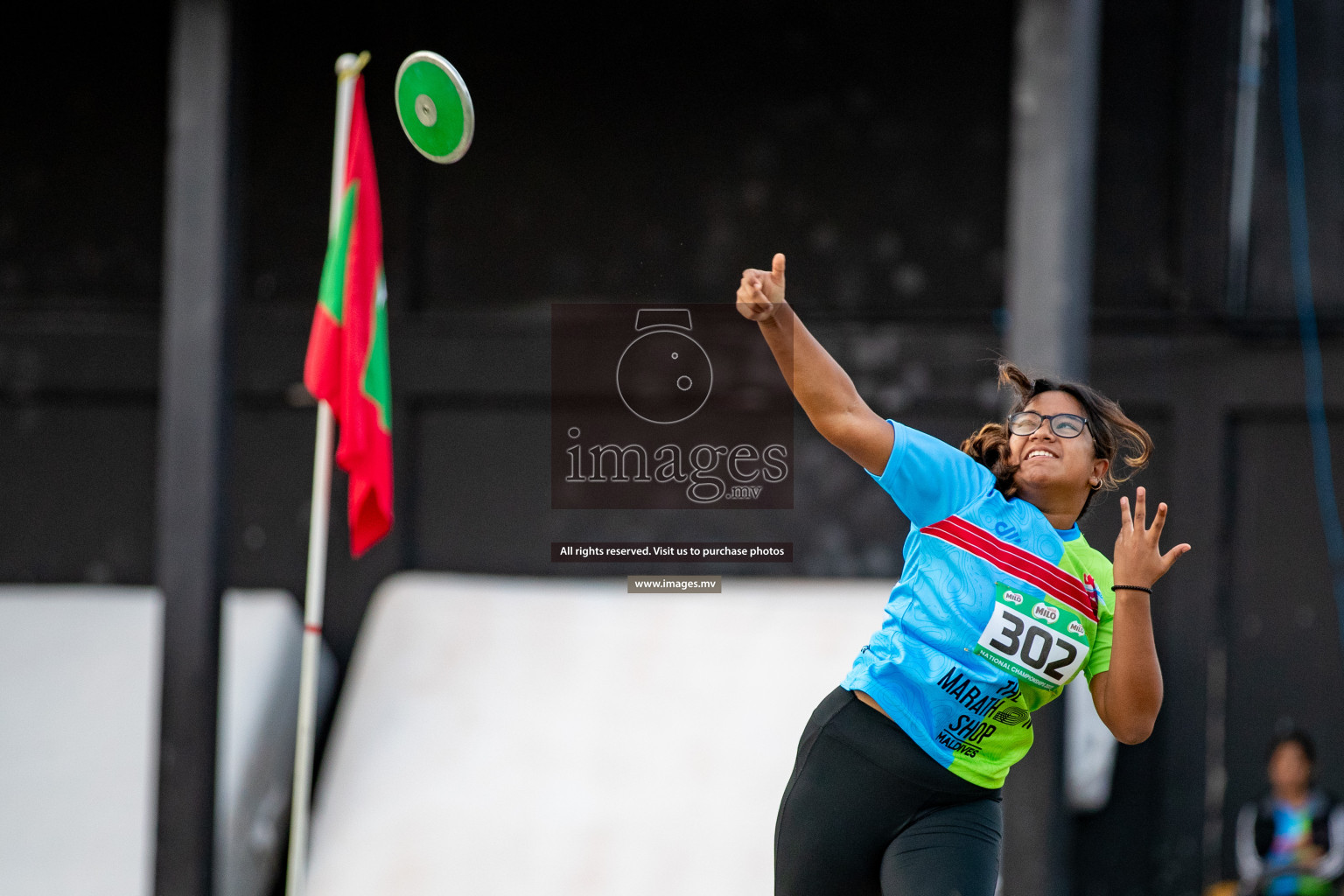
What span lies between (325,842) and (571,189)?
265 centimetres

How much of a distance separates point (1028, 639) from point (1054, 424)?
0.35 m

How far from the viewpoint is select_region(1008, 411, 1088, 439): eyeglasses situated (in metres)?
1.90

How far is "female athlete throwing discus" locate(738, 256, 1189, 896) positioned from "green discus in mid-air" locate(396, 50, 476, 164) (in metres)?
0.85

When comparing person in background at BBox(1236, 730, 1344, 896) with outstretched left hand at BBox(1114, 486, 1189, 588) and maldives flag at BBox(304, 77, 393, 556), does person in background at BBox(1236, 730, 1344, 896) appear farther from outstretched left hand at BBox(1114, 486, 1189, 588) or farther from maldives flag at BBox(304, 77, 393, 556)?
maldives flag at BBox(304, 77, 393, 556)

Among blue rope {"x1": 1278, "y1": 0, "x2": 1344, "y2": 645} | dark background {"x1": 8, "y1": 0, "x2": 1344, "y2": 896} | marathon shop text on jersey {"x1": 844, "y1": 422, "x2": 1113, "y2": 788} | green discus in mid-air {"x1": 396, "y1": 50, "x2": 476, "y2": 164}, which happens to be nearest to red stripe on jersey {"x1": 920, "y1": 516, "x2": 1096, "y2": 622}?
marathon shop text on jersey {"x1": 844, "y1": 422, "x2": 1113, "y2": 788}

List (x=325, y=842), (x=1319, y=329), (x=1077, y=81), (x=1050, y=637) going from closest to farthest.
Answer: (x=1050, y=637) → (x=1077, y=81) → (x=325, y=842) → (x=1319, y=329)

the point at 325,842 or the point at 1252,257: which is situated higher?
the point at 1252,257

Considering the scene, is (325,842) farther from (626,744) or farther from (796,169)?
(796,169)

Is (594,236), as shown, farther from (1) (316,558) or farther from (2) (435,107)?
(2) (435,107)

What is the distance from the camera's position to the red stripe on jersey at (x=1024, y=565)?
6.08 feet

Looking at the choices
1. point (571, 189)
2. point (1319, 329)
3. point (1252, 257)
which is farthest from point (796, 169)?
point (1319, 329)

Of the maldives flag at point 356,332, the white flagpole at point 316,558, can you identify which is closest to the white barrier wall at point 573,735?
the white flagpole at point 316,558

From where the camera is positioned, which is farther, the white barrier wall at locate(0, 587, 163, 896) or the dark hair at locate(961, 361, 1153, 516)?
the white barrier wall at locate(0, 587, 163, 896)

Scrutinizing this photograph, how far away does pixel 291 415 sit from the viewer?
479 cm
